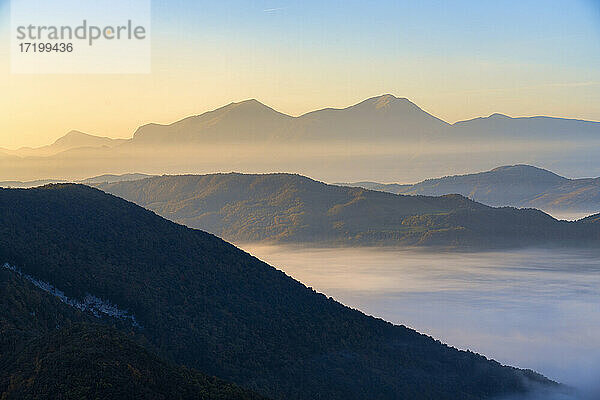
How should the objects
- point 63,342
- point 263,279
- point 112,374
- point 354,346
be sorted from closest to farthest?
1. point 112,374
2. point 63,342
3. point 354,346
4. point 263,279

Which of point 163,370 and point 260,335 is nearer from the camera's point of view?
point 163,370

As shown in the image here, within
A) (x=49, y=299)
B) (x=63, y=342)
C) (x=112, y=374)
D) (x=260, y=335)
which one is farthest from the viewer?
(x=260, y=335)

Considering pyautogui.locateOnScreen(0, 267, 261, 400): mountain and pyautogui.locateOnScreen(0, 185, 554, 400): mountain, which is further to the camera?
pyautogui.locateOnScreen(0, 185, 554, 400): mountain

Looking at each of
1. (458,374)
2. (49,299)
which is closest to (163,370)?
(49,299)

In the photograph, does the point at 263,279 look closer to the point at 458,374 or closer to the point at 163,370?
the point at 458,374

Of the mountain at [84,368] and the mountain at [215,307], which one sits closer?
the mountain at [84,368]
